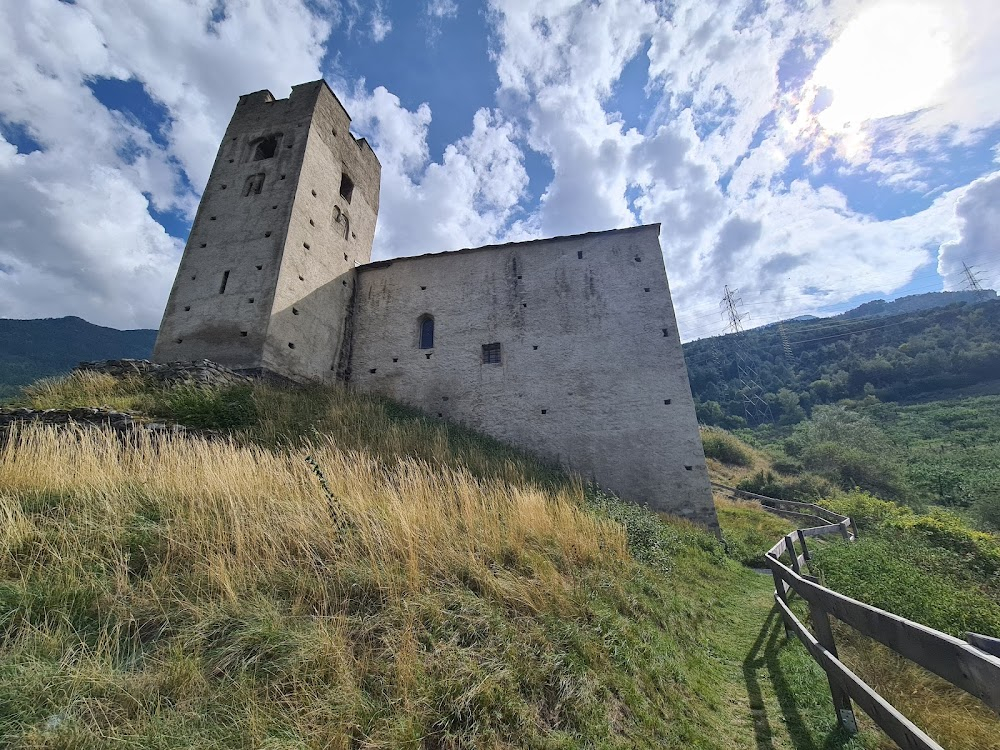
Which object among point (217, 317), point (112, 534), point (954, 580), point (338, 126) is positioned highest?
point (338, 126)

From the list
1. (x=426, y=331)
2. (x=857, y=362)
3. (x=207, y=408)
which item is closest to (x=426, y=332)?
(x=426, y=331)

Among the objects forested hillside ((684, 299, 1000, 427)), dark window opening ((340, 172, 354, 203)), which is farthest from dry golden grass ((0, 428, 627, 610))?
forested hillside ((684, 299, 1000, 427))

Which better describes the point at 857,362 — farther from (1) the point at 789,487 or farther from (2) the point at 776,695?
(2) the point at 776,695

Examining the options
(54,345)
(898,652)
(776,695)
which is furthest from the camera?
(54,345)

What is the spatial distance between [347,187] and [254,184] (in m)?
3.42

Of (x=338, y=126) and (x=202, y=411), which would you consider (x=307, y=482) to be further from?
(x=338, y=126)

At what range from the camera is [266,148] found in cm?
1423

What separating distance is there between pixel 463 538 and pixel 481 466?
3976mm

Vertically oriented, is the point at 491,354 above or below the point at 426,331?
below

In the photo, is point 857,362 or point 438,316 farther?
point 857,362

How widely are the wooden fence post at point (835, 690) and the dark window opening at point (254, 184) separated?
1643 cm

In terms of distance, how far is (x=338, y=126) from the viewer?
598 inches

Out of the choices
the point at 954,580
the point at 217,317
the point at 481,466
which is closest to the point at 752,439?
the point at 954,580

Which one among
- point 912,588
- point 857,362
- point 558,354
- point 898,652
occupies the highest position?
point 857,362
